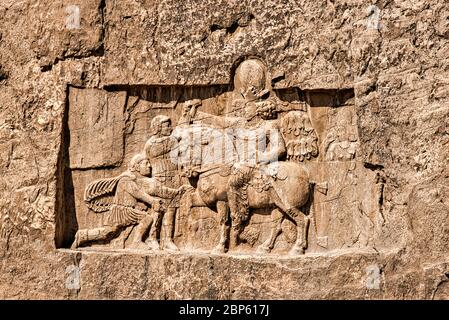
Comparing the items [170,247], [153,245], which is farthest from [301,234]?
[153,245]

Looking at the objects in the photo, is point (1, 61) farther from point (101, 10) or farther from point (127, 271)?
point (127, 271)

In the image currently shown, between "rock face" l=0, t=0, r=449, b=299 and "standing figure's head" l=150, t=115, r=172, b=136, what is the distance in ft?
0.04

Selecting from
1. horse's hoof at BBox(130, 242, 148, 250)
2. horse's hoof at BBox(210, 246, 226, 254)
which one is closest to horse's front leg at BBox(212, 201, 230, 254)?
horse's hoof at BBox(210, 246, 226, 254)

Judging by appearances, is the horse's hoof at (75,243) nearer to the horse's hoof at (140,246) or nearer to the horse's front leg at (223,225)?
the horse's hoof at (140,246)

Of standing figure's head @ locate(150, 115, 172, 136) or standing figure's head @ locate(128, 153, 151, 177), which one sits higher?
standing figure's head @ locate(150, 115, 172, 136)

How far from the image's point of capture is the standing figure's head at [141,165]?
8.08m

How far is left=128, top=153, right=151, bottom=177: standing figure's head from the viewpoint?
8.08 meters

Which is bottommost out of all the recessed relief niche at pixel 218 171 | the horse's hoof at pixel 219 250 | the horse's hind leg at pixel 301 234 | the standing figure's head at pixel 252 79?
the horse's hoof at pixel 219 250

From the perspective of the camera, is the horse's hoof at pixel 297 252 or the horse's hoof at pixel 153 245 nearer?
the horse's hoof at pixel 297 252

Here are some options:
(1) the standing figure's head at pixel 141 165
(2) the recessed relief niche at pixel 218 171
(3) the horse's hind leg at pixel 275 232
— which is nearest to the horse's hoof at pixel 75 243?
(2) the recessed relief niche at pixel 218 171

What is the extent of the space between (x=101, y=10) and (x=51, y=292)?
2.20 metres

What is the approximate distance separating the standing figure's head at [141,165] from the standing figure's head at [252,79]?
91 centimetres

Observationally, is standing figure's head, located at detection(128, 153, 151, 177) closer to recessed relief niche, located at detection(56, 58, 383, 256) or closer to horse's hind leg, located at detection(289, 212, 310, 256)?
recessed relief niche, located at detection(56, 58, 383, 256)

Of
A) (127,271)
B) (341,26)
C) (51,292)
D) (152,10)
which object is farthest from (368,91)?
(51,292)
